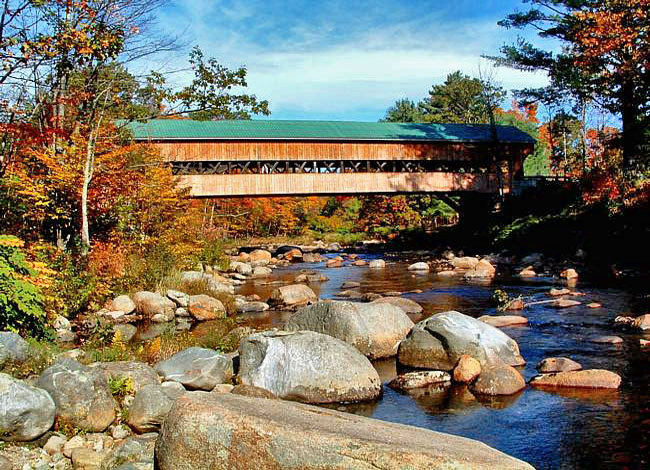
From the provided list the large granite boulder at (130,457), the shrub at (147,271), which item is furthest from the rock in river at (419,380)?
the shrub at (147,271)

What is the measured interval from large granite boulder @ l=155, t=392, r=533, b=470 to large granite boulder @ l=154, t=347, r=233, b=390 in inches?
117

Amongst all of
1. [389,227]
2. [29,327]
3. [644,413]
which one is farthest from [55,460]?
[389,227]

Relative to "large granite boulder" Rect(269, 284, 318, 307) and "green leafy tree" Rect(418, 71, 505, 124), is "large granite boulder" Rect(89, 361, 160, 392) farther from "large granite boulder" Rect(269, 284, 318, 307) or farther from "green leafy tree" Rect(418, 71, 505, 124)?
"green leafy tree" Rect(418, 71, 505, 124)

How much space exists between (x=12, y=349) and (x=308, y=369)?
3.28 metres

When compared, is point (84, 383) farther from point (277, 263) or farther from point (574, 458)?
point (277, 263)

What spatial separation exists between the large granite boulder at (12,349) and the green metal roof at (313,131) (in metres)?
14.8

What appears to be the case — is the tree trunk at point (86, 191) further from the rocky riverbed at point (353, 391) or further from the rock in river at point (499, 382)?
the rock in river at point (499, 382)

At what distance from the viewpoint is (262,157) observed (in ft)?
77.4

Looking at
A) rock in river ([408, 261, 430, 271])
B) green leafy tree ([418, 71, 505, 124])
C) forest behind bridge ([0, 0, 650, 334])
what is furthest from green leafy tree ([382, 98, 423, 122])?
rock in river ([408, 261, 430, 271])

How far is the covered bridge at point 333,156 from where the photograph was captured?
22891 millimetres

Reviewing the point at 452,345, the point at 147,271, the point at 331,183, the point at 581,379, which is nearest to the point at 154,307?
the point at 147,271

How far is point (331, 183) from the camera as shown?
24281 millimetres

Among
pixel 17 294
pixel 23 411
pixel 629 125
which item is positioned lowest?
pixel 23 411

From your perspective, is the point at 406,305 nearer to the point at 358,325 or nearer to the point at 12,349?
the point at 358,325
